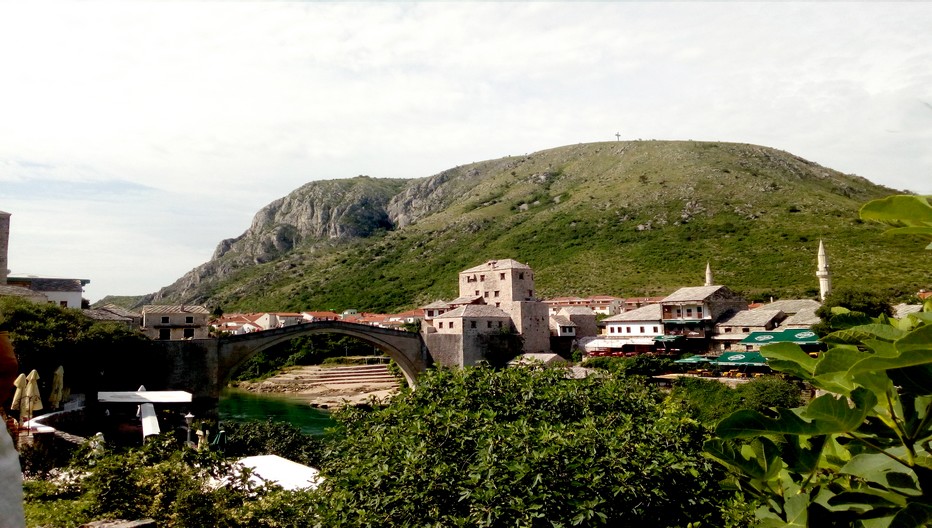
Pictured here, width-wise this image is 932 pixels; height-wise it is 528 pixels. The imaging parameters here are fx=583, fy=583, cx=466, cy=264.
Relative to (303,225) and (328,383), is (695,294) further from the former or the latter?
(303,225)

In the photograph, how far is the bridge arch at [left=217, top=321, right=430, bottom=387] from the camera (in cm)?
3253

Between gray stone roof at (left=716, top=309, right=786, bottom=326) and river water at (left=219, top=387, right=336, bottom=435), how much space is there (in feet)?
82.8

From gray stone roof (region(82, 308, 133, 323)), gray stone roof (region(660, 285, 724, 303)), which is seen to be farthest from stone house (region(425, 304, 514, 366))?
gray stone roof (region(82, 308, 133, 323))

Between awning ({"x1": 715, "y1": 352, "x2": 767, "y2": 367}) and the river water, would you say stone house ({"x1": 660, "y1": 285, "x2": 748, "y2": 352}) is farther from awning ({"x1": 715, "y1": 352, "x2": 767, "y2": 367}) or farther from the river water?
the river water

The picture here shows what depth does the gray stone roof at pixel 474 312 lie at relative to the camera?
41219mm

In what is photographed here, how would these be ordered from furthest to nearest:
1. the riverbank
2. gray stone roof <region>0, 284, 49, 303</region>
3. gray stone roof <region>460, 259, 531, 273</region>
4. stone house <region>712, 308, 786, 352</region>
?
1. the riverbank
2. gray stone roof <region>460, 259, 531, 273</region>
3. stone house <region>712, 308, 786, 352</region>
4. gray stone roof <region>0, 284, 49, 303</region>

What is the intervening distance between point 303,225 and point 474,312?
96.0 metres

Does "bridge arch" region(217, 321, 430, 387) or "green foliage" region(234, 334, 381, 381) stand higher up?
"bridge arch" region(217, 321, 430, 387)

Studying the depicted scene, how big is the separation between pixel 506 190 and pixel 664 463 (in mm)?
100541

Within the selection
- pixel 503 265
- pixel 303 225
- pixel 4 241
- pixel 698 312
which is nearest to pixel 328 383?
pixel 503 265

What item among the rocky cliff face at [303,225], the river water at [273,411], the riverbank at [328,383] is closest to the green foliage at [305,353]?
the riverbank at [328,383]

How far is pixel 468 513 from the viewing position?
4.94m

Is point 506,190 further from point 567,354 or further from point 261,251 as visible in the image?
point 567,354

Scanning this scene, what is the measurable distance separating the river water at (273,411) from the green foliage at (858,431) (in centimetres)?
3176
